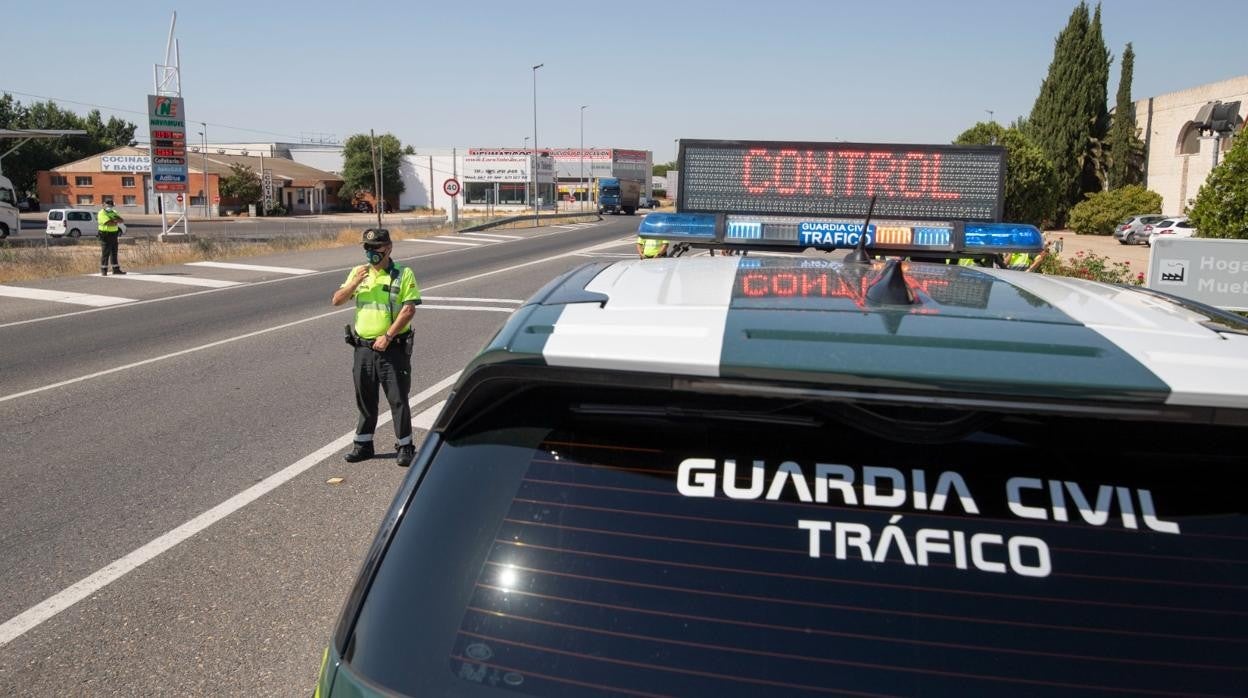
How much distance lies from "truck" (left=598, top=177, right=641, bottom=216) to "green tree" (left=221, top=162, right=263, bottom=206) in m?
27.1

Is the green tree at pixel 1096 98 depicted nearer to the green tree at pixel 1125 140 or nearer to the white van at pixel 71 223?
the green tree at pixel 1125 140

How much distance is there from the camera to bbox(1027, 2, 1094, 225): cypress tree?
51.7 meters

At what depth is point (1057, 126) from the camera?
52688mm

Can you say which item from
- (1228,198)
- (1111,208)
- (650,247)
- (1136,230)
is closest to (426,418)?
(650,247)

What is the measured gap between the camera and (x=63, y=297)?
18.8 metres

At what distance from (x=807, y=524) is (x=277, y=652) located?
3.35m

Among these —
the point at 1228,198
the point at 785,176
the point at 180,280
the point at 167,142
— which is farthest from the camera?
the point at 167,142

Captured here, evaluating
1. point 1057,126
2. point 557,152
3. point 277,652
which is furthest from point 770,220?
point 557,152

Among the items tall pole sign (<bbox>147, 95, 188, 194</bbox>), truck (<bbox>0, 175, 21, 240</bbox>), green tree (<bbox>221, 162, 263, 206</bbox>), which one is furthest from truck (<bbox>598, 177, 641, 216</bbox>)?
tall pole sign (<bbox>147, 95, 188, 194</bbox>)

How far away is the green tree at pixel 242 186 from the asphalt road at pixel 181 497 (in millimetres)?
68150

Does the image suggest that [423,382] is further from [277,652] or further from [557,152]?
[557,152]

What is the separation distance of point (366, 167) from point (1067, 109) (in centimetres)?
6241

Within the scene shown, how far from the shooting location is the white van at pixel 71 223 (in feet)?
145

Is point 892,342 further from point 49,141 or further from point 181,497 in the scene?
point 49,141
